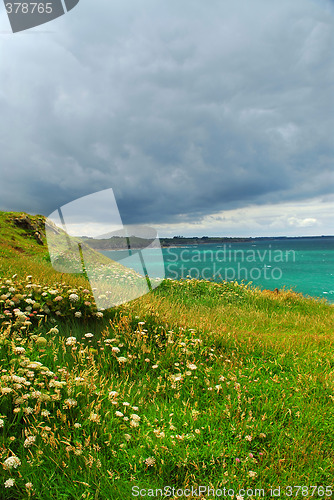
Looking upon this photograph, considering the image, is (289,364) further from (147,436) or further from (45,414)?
(45,414)

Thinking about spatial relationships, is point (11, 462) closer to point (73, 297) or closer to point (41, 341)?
point (41, 341)

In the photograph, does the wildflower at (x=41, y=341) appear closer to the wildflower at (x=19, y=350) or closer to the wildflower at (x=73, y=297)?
the wildflower at (x=19, y=350)

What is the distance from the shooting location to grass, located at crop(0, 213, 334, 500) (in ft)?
7.97

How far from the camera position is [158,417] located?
327 centimetres

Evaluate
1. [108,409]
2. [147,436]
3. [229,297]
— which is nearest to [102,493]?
[147,436]

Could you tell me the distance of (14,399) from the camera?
9.38ft

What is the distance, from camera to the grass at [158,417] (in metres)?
2.43

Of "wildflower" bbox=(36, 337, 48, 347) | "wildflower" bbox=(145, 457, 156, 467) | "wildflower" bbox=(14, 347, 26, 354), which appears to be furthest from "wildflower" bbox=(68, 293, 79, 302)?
"wildflower" bbox=(145, 457, 156, 467)

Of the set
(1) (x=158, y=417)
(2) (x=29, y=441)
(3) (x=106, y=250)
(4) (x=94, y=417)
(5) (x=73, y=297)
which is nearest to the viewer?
(2) (x=29, y=441)

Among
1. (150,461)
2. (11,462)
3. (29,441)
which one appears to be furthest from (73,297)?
(150,461)

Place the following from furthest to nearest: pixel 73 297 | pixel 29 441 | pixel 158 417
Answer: pixel 73 297 < pixel 158 417 < pixel 29 441

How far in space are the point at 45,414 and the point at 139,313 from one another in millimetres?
3269

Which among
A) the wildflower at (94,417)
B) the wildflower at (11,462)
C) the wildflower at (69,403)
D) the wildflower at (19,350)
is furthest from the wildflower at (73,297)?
the wildflower at (11,462)

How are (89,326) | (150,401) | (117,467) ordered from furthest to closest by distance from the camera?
(89,326), (150,401), (117,467)
